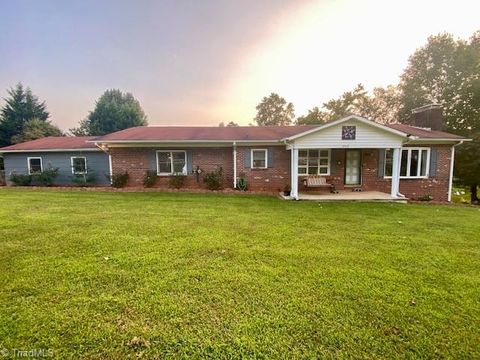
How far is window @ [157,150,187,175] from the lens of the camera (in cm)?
1253

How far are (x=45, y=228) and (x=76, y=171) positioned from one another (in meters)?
10.8

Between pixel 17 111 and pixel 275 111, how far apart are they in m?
35.4

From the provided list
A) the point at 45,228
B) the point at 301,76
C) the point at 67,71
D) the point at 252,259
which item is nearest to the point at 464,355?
the point at 252,259

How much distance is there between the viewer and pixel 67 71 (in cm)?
1712

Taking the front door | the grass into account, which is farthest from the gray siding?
the grass

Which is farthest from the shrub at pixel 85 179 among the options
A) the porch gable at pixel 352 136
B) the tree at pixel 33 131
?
the tree at pixel 33 131

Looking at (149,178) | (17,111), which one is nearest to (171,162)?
(149,178)

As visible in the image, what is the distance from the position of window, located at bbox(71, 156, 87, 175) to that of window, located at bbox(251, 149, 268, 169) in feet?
33.2

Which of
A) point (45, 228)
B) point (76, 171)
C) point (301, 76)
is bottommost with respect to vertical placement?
point (45, 228)

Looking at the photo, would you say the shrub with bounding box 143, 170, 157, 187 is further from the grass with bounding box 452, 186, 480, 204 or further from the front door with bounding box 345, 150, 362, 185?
the grass with bounding box 452, 186, 480, 204

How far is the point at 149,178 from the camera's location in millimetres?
12195

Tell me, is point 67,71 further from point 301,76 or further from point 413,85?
point 413,85

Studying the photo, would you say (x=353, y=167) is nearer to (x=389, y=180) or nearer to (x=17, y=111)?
(x=389, y=180)

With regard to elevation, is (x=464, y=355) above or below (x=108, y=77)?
below
